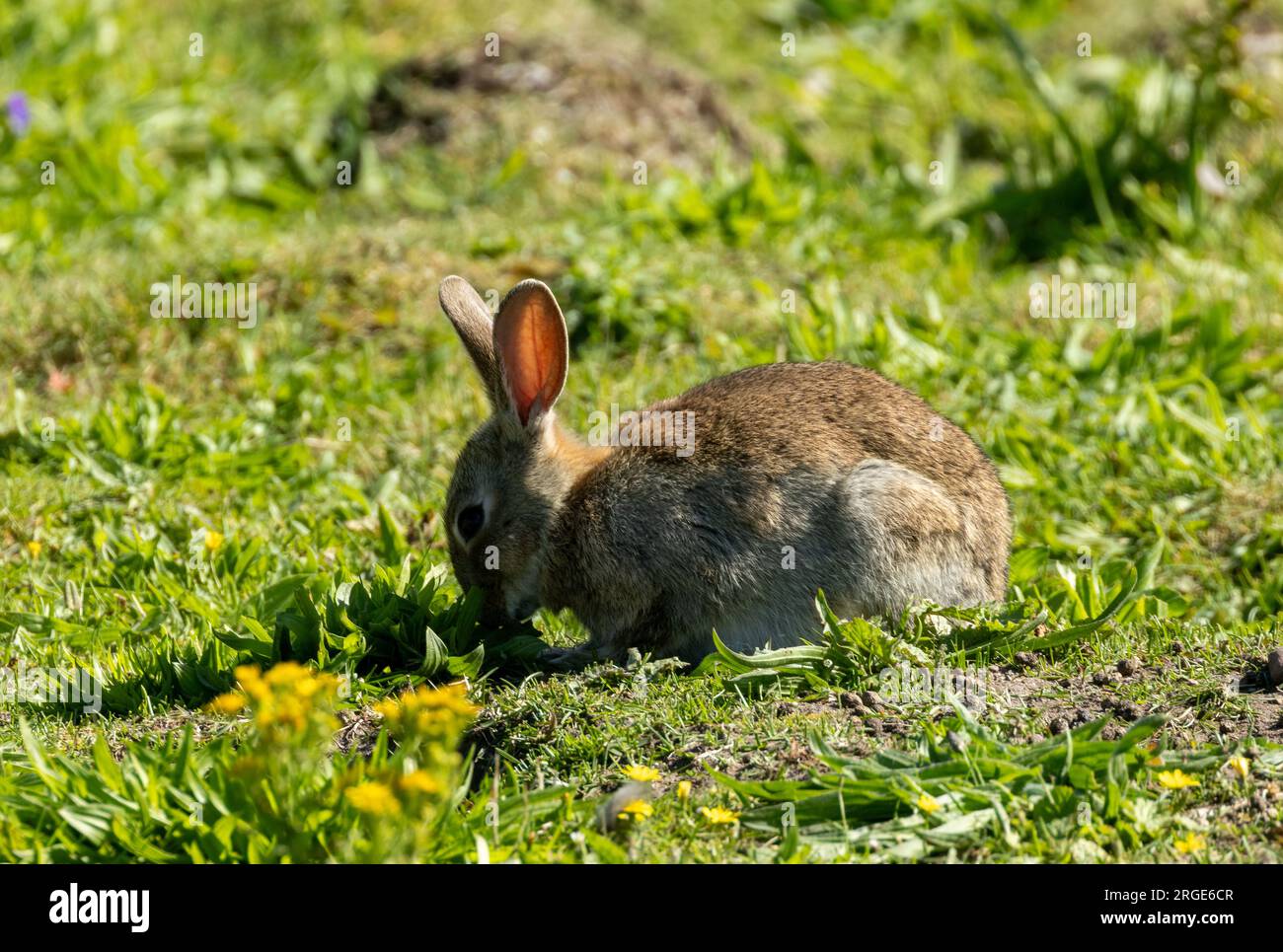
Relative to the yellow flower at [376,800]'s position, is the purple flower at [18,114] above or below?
above

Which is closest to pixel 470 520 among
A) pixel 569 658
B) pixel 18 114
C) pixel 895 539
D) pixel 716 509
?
pixel 569 658

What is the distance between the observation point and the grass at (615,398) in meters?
4.11

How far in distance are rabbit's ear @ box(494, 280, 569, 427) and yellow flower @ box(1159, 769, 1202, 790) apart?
242 cm

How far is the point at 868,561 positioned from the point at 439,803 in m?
2.06

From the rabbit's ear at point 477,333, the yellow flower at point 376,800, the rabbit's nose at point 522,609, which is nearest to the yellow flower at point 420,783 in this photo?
the yellow flower at point 376,800

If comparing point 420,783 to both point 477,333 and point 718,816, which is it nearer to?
point 718,816

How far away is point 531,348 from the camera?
5.51 meters

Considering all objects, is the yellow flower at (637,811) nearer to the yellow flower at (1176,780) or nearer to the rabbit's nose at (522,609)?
the yellow flower at (1176,780)

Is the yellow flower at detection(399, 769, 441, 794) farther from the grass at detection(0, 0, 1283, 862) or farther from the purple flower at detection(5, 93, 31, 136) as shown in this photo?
the purple flower at detection(5, 93, 31, 136)

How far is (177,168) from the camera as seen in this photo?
10.7m

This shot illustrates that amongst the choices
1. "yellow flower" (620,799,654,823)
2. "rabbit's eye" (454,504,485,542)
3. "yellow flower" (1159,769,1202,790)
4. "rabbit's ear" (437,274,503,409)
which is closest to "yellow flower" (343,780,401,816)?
"yellow flower" (620,799,654,823)

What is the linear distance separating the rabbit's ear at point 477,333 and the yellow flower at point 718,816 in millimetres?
1986

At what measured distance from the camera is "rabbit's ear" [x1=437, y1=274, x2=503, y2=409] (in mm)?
5566

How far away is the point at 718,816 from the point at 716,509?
146 cm
